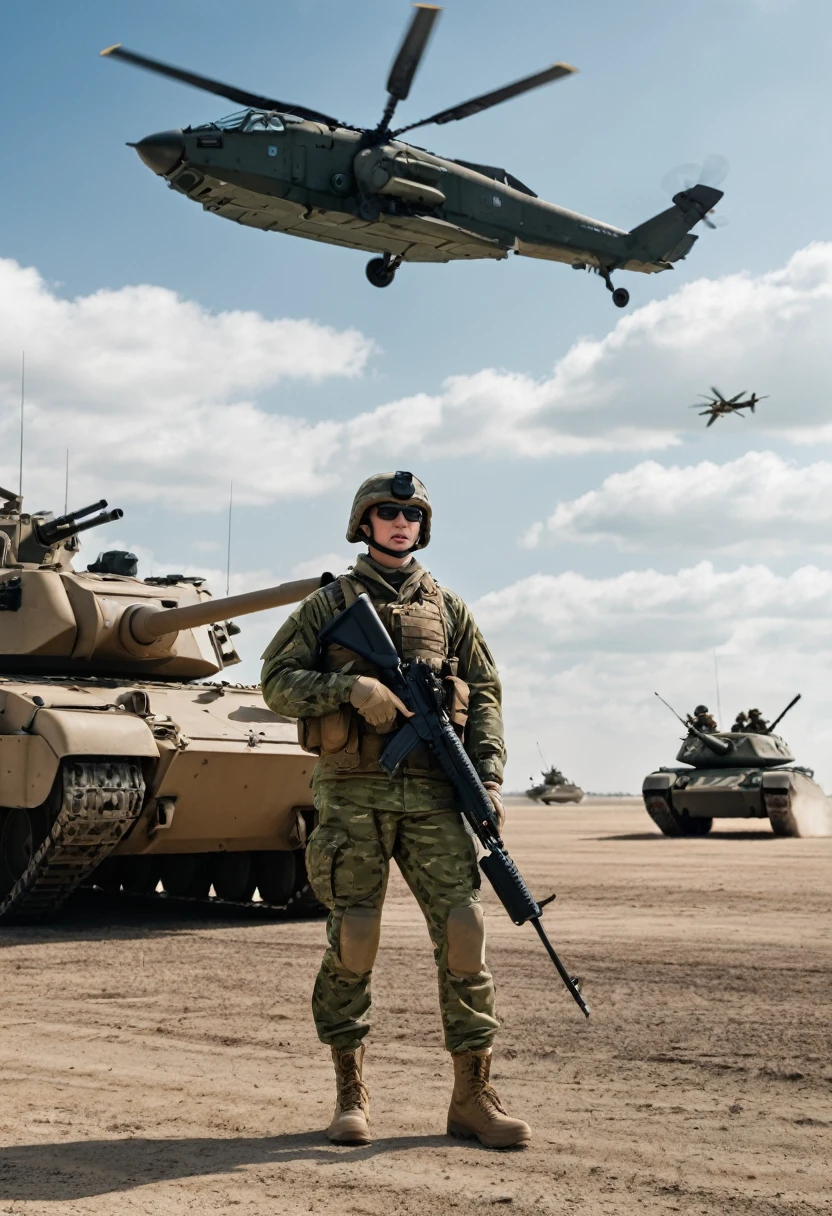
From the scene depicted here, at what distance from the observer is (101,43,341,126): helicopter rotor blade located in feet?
74.2

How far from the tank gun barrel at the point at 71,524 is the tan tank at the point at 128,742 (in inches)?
0.5

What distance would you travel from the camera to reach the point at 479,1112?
493cm

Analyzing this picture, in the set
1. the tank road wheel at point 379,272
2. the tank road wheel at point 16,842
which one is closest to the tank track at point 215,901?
the tank road wheel at point 16,842

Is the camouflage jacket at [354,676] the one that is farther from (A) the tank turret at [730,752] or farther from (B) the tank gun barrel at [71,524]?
(A) the tank turret at [730,752]

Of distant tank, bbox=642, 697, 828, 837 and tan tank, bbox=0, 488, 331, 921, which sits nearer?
tan tank, bbox=0, 488, 331, 921

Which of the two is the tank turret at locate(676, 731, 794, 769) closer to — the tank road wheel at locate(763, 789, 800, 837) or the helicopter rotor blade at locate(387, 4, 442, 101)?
the tank road wheel at locate(763, 789, 800, 837)

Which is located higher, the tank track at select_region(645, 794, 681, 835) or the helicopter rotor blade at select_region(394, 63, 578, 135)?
the helicopter rotor blade at select_region(394, 63, 578, 135)

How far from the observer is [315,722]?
16.6 ft

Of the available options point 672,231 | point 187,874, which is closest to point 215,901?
point 187,874

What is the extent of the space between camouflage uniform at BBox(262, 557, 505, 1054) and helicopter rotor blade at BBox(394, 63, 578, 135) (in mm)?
20210

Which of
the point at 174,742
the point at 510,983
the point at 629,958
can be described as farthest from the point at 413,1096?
the point at 174,742

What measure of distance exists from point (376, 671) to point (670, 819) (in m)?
21.3

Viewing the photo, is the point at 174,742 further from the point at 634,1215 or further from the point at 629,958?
the point at 634,1215

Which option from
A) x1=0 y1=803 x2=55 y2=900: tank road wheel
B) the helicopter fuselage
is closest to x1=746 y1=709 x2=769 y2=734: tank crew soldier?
the helicopter fuselage
